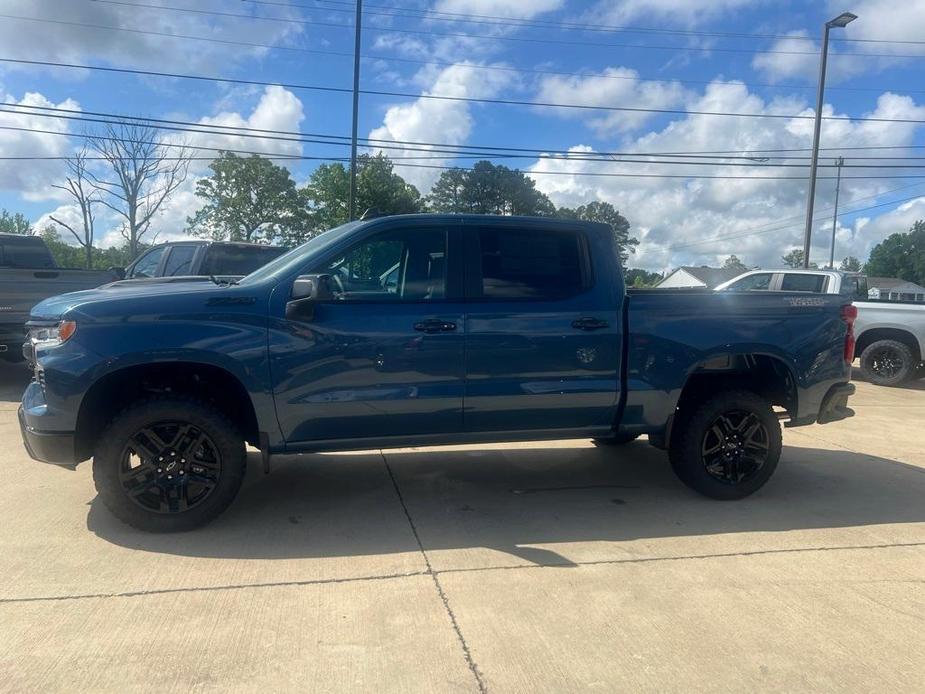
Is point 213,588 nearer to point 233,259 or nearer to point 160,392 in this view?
point 160,392

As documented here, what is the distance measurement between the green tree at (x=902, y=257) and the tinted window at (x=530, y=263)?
116186mm

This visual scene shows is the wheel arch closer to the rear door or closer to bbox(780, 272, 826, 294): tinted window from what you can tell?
the rear door

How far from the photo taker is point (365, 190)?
88.1ft

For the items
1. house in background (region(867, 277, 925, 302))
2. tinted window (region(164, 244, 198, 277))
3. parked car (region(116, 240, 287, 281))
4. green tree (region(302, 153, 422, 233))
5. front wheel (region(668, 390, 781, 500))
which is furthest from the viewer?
green tree (region(302, 153, 422, 233))

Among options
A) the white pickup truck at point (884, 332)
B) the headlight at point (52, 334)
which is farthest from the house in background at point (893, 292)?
the headlight at point (52, 334)

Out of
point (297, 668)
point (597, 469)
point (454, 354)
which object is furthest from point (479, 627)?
point (597, 469)

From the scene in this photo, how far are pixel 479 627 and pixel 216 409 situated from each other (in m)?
2.11

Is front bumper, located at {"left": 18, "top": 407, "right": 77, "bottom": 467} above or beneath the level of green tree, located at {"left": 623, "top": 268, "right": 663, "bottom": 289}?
beneath

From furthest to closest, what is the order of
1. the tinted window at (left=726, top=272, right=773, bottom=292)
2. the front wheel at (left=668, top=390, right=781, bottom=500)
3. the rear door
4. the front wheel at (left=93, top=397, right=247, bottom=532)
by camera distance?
the tinted window at (left=726, top=272, right=773, bottom=292) < the front wheel at (left=668, top=390, right=781, bottom=500) < the rear door < the front wheel at (left=93, top=397, right=247, bottom=532)

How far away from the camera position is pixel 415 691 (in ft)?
9.08

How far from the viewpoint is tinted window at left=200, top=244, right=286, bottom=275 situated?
9.27 meters

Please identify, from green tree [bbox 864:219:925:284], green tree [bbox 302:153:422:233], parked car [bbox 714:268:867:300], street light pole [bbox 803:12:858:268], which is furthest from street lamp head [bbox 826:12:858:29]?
green tree [bbox 864:219:925:284]

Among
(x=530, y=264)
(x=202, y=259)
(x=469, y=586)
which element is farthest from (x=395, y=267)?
(x=202, y=259)

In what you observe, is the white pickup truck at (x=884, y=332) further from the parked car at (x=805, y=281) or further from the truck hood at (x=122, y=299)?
the truck hood at (x=122, y=299)
